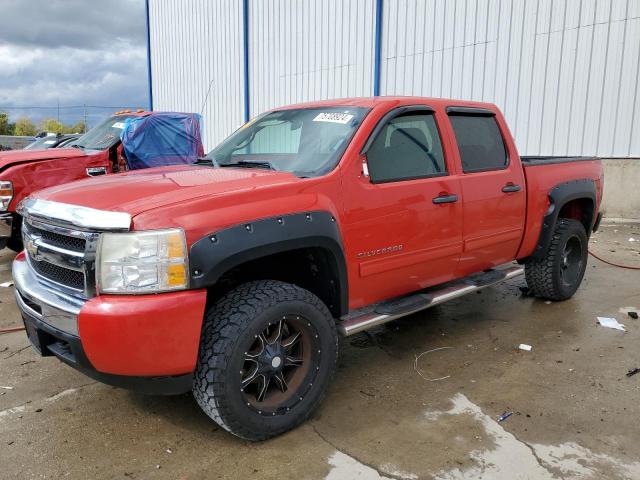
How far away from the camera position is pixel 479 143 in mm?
4250

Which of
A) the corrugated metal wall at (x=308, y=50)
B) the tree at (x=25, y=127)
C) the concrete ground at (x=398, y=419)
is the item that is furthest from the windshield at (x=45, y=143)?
the tree at (x=25, y=127)

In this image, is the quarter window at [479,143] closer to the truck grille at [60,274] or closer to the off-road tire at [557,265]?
the off-road tire at [557,265]

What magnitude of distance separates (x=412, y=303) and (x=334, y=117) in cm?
135

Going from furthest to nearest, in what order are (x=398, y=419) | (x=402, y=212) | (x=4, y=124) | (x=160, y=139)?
(x=4, y=124), (x=160, y=139), (x=402, y=212), (x=398, y=419)

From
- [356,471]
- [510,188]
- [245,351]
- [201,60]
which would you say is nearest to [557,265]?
[510,188]

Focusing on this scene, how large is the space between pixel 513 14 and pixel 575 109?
221cm

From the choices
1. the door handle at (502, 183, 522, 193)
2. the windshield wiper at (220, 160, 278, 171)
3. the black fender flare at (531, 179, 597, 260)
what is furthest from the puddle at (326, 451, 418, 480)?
the black fender flare at (531, 179, 597, 260)

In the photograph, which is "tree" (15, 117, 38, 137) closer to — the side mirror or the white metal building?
the white metal building

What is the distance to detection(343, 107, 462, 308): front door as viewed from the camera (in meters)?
3.21

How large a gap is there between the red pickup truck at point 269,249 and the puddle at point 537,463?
0.91 m

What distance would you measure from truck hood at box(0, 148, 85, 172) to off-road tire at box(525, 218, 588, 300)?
5.57m

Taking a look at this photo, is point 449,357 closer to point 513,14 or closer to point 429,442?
point 429,442

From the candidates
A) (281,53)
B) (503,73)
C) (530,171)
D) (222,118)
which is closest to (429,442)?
(530,171)

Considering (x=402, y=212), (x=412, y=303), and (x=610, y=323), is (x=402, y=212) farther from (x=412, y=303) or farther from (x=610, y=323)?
(x=610, y=323)
